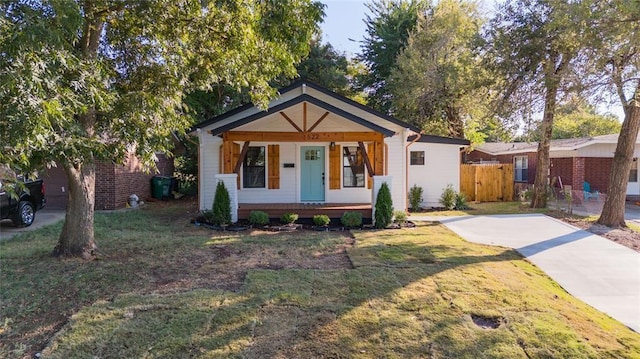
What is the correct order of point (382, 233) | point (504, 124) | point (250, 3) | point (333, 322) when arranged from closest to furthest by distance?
point (333, 322) → point (250, 3) → point (382, 233) → point (504, 124)

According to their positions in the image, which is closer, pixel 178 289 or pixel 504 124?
pixel 178 289

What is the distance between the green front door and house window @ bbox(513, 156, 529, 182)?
14189mm

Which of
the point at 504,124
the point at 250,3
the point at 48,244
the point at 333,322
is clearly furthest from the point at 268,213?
the point at 504,124

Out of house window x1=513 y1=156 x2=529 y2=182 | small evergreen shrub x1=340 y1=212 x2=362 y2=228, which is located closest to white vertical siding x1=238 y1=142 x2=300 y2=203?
small evergreen shrub x1=340 y1=212 x2=362 y2=228

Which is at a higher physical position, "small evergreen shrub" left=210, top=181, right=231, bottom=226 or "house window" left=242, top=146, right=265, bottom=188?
"house window" left=242, top=146, right=265, bottom=188

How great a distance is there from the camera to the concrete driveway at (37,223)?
8.47m

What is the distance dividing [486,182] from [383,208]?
8.96m

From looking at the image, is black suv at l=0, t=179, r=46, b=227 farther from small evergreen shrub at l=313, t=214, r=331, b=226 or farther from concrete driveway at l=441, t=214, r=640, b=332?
concrete driveway at l=441, t=214, r=640, b=332

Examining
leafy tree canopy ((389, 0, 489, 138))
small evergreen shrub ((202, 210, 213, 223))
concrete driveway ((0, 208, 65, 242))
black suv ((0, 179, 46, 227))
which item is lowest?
concrete driveway ((0, 208, 65, 242))

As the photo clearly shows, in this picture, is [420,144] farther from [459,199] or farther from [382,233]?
[382,233]

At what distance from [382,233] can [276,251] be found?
2927 millimetres

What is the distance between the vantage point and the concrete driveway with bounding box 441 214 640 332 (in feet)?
15.8

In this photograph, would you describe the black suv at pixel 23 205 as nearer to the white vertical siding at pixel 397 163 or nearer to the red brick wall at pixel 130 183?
the red brick wall at pixel 130 183

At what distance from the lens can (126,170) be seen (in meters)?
13.7
